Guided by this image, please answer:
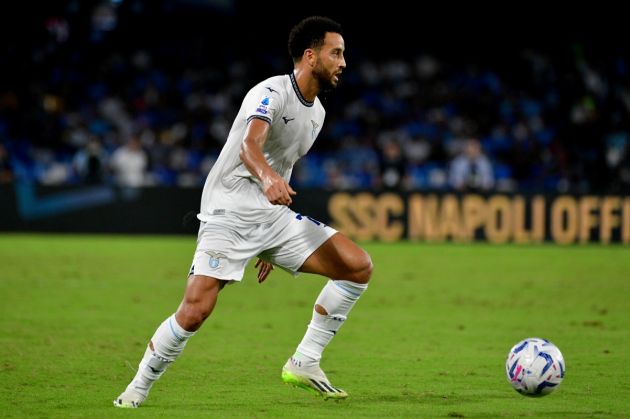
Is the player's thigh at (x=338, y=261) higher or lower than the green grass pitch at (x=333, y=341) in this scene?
higher

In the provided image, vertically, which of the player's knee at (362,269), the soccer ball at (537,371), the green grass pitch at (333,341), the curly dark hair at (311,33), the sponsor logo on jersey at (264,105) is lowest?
the green grass pitch at (333,341)

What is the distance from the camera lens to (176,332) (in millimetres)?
6039

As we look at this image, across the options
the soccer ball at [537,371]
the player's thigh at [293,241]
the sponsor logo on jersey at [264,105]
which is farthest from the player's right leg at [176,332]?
the soccer ball at [537,371]

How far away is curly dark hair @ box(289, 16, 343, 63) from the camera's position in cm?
654

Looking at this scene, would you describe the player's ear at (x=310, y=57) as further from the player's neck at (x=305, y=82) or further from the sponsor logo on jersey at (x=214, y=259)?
the sponsor logo on jersey at (x=214, y=259)

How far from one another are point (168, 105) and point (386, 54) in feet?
22.6

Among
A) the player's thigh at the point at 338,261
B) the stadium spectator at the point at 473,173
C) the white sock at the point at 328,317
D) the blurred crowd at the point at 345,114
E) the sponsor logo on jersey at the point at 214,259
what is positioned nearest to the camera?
the sponsor logo on jersey at the point at 214,259

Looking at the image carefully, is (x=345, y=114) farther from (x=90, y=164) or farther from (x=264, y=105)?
(x=264, y=105)

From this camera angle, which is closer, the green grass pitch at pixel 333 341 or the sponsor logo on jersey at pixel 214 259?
the sponsor logo on jersey at pixel 214 259

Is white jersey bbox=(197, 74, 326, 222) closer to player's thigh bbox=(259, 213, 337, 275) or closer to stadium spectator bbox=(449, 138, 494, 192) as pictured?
player's thigh bbox=(259, 213, 337, 275)

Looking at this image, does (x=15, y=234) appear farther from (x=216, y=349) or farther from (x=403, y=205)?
(x=216, y=349)

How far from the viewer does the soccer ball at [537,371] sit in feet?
20.2

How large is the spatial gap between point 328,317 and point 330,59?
1705mm

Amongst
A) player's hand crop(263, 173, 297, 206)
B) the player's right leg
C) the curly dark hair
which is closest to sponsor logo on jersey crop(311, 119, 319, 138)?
the curly dark hair
